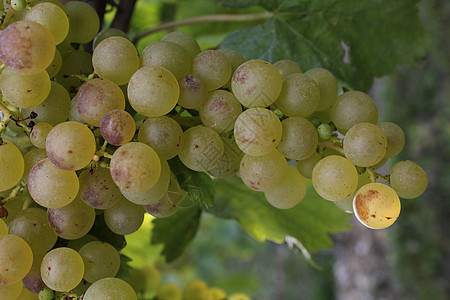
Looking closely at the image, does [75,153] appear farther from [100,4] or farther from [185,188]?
[100,4]

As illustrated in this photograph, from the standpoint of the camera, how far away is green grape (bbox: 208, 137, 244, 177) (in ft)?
1.31

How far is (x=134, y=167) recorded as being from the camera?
1.04 feet

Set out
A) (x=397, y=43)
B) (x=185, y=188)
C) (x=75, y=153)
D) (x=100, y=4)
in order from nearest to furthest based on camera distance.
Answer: (x=75, y=153)
(x=185, y=188)
(x=100, y=4)
(x=397, y=43)

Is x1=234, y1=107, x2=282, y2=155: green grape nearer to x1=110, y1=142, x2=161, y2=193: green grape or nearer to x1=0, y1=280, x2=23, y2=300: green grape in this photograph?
x1=110, y1=142, x2=161, y2=193: green grape

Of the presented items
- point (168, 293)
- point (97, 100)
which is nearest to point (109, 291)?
point (97, 100)

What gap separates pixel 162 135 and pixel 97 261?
0.13m

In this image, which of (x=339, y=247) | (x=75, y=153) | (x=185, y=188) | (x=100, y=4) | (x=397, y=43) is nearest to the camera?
(x=75, y=153)

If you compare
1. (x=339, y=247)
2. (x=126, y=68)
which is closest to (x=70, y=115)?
(x=126, y=68)

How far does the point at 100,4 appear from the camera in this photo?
0.55 m

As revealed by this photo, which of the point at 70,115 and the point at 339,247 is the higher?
the point at 70,115

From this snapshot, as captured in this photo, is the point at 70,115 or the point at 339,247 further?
the point at 339,247

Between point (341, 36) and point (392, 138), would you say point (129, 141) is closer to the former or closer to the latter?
point (392, 138)

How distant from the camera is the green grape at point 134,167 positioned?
317 millimetres

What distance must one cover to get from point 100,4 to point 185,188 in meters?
0.28
